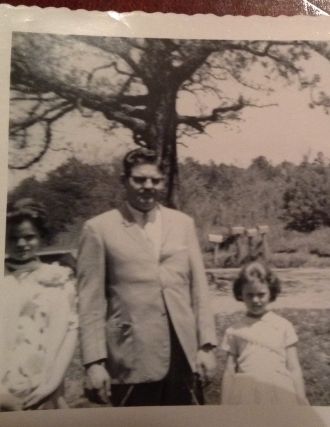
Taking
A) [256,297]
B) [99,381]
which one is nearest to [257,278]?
[256,297]

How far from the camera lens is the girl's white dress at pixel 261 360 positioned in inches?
12.2

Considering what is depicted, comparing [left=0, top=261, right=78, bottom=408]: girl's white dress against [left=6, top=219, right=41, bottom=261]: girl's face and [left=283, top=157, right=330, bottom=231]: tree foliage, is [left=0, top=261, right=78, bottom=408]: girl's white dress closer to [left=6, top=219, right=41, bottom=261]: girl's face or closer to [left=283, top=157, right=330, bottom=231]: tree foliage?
[left=6, top=219, right=41, bottom=261]: girl's face

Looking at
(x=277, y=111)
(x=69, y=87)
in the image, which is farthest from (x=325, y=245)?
(x=69, y=87)

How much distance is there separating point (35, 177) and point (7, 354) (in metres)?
0.11

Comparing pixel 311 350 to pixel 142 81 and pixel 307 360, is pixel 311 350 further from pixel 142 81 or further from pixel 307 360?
pixel 142 81

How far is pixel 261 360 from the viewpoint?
314mm

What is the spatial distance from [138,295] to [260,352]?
83mm

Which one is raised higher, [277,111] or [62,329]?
[277,111]

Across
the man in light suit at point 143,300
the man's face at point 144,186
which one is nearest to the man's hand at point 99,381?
the man in light suit at point 143,300

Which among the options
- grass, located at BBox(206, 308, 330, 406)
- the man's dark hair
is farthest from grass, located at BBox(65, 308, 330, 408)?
the man's dark hair

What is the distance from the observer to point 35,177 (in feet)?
1.07

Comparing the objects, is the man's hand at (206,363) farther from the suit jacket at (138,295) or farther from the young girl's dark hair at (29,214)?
the young girl's dark hair at (29,214)

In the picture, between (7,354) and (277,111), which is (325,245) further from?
(7,354)

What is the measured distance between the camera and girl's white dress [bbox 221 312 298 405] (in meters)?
0.31
